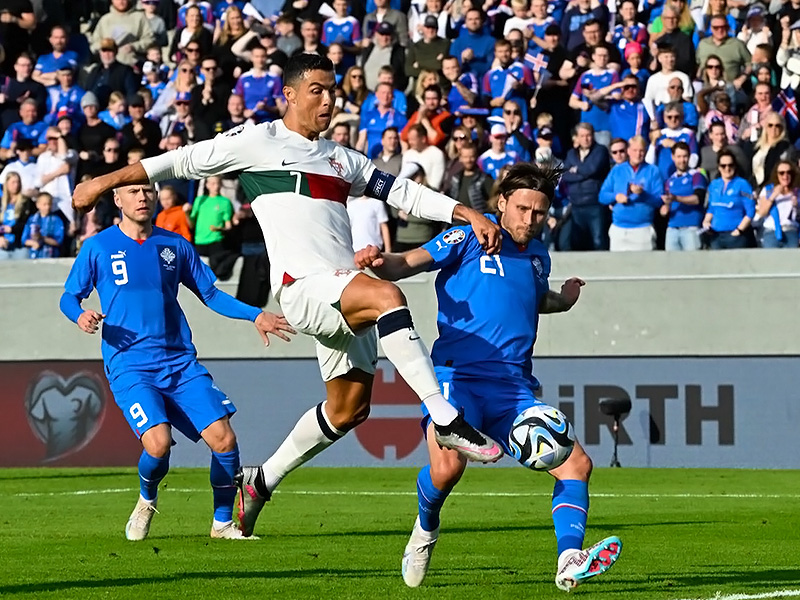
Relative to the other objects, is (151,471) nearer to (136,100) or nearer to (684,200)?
(684,200)

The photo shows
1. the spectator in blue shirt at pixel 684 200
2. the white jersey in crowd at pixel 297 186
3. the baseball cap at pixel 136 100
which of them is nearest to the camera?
the white jersey in crowd at pixel 297 186

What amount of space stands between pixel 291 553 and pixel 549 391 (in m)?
9.79

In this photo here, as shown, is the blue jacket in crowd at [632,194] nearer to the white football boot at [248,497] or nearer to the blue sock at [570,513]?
the white football boot at [248,497]

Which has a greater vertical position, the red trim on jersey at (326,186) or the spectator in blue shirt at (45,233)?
the red trim on jersey at (326,186)

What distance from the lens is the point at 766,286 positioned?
17.5 metres

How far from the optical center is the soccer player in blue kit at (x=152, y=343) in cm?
945

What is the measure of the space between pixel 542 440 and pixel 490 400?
0.43 m

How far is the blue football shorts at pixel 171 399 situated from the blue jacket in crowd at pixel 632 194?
336 inches

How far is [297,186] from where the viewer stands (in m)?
7.52

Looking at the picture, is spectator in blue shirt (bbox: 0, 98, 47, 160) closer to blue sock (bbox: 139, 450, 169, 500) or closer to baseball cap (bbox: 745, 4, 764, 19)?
baseball cap (bbox: 745, 4, 764, 19)

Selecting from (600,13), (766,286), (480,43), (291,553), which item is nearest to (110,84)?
(480,43)

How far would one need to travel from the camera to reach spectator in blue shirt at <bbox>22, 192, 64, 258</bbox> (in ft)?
65.3

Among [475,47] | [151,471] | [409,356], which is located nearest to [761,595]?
[409,356]

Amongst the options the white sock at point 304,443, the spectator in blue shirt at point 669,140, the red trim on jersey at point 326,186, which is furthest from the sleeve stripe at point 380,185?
the spectator in blue shirt at point 669,140
